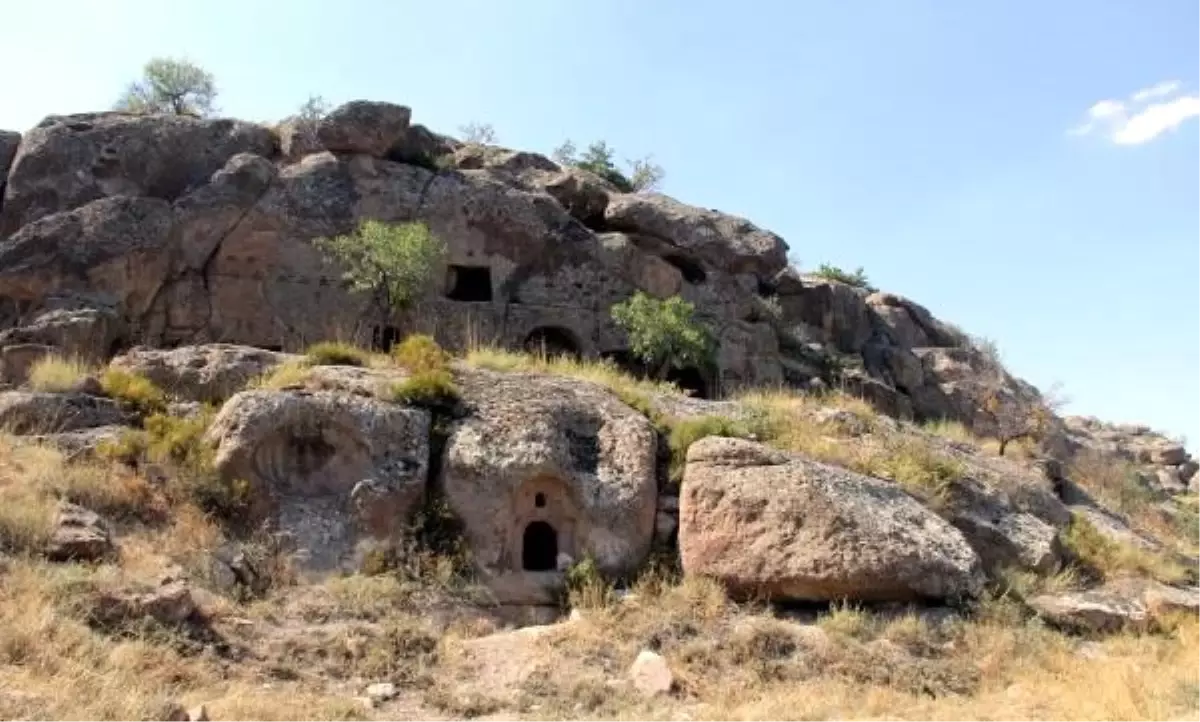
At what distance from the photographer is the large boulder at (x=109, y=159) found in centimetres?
2228

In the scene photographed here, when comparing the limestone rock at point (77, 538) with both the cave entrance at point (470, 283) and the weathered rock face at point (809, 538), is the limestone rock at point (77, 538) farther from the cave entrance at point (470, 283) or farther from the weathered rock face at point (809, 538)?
the cave entrance at point (470, 283)

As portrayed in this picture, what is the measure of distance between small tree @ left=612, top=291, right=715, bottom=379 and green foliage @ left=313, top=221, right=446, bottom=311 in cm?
436

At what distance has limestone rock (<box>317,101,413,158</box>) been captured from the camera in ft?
79.4

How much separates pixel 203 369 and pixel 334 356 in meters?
1.62

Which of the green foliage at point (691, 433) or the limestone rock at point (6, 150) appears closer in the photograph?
the green foliage at point (691, 433)

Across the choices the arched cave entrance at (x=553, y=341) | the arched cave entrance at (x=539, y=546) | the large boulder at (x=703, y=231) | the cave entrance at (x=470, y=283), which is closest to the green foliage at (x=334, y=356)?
the arched cave entrance at (x=539, y=546)

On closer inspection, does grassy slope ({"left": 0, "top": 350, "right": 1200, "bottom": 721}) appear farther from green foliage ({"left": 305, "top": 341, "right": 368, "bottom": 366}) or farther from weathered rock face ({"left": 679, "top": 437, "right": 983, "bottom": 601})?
green foliage ({"left": 305, "top": 341, "right": 368, "bottom": 366})

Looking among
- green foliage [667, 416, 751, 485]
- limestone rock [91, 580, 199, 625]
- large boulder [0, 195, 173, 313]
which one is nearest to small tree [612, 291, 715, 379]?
green foliage [667, 416, 751, 485]

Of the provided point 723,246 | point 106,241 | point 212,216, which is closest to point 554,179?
point 723,246

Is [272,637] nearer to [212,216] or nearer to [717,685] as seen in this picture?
[717,685]

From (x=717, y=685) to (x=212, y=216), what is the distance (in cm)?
1772

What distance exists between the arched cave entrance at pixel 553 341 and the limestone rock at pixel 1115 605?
14.0 meters

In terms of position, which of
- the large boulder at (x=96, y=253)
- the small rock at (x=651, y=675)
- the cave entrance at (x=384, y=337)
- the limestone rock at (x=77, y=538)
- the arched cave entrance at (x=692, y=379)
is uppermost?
the large boulder at (x=96, y=253)

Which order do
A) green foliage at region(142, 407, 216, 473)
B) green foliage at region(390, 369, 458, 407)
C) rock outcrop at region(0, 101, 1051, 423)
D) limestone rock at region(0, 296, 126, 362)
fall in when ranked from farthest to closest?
1. rock outcrop at region(0, 101, 1051, 423)
2. limestone rock at region(0, 296, 126, 362)
3. green foliage at region(390, 369, 458, 407)
4. green foliage at region(142, 407, 216, 473)
